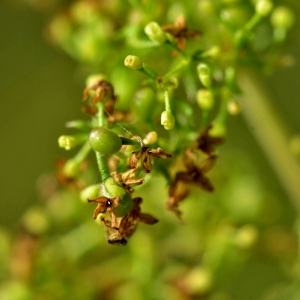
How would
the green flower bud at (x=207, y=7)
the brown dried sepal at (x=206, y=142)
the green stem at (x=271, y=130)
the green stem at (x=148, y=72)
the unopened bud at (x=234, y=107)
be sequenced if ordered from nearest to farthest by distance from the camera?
the green stem at (x=148, y=72), the brown dried sepal at (x=206, y=142), the unopened bud at (x=234, y=107), the green flower bud at (x=207, y=7), the green stem at (x=271, y=130)

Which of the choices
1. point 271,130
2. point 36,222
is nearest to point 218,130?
point 271,130

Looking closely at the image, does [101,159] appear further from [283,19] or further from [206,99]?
[283,19]

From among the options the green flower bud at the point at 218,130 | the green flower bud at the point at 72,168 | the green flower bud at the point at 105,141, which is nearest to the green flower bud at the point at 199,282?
the green flower bud at the point at 218,130

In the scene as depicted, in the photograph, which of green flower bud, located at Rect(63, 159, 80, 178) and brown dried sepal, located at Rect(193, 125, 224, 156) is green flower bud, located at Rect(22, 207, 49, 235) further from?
brown dried sepal, located at Rect(193, 125, 224, 156)

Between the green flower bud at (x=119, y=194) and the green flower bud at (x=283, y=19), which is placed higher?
the green flower bud at (x=283, y=19)

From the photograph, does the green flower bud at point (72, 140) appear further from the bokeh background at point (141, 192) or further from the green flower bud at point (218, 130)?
the bokeh background at point (141, 192)

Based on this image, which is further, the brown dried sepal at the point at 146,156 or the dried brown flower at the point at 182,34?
the dried brown flower at the point at 182,34

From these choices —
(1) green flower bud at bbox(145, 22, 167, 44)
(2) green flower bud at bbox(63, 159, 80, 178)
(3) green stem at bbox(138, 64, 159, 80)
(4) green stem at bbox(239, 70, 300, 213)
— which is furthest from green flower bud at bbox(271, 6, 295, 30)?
(2) green flower bud at bbox(63, 159, 80, 178)
